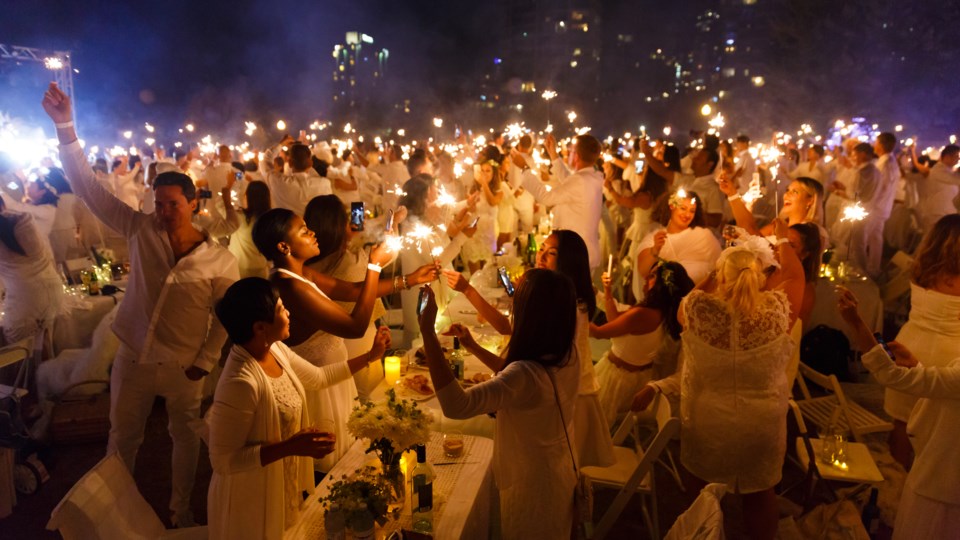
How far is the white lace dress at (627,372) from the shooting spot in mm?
4340

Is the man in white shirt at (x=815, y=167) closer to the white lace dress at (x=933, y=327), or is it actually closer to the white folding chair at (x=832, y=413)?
the white folding chair at (x=832, y=413)

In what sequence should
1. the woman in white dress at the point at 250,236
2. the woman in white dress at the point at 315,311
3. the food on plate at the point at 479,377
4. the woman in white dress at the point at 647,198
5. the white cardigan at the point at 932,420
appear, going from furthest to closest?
1. the woman in white dress at the point at 647,198
2. the woman in white dress at the point at 250,236
3. the food on plate at the point at 479,377
4. the woman in white dress at the point at 315,311
5. the white cardigan at the point at 932,420

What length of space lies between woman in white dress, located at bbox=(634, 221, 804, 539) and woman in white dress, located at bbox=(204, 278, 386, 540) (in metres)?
2.14

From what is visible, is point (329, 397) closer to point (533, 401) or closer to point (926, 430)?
point (533, 401)

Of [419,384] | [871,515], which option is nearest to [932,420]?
[871,515]

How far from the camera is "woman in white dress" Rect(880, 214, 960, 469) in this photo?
373cm

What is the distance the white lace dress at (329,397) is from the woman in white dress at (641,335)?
1688 mm

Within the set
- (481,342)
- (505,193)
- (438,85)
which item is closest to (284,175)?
(505,193)

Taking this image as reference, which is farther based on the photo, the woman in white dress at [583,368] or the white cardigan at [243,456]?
the woman in white dress at [583,368]

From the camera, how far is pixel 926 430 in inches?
129

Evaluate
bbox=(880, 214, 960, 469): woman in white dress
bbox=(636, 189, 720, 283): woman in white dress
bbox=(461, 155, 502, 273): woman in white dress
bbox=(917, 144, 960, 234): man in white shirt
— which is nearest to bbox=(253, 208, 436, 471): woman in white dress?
bbox=(636, 189, 720, 283): woman in white dress

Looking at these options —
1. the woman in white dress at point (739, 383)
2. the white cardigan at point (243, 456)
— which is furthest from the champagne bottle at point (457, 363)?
the white cardigan at point (243, 456)

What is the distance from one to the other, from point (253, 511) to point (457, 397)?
977 millimetres

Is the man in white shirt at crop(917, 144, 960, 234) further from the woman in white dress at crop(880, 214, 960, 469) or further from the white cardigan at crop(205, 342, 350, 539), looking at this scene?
the white cardigan at crop(205, 342, 350, 539)
